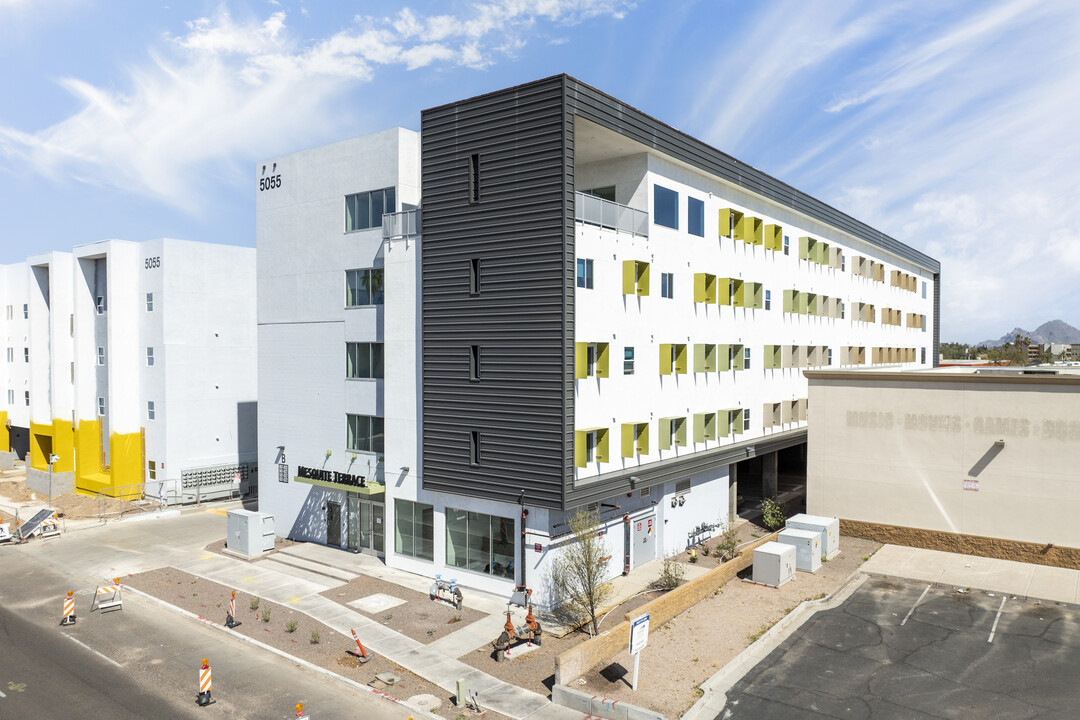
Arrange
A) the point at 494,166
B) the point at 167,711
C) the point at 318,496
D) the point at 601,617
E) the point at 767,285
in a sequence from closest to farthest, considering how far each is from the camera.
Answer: the point at 167,711 → the point at 601,617 → the point at 494,166 → the point at 318,496 → the point at 767,285

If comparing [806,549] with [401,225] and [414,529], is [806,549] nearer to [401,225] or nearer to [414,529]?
[414,529]

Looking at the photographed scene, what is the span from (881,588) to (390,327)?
21972 millimetres

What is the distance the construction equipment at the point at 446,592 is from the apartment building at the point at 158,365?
83.0 feet

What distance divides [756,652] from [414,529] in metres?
14.2

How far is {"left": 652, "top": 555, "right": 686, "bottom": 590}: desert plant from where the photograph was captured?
86.1ft

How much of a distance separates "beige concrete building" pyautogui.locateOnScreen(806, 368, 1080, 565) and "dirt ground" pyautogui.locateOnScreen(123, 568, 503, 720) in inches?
939

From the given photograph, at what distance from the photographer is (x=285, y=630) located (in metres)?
23.1

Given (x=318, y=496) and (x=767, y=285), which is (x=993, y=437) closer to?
(x=767, y=285)

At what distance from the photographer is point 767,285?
132 ft

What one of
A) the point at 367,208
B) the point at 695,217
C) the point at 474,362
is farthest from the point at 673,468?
the point at 367,208

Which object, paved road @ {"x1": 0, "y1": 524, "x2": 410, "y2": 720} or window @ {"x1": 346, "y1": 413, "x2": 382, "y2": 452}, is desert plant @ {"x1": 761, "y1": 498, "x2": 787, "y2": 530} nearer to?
window @ {"x1": 346, "y1": 413, "x2": 382, "y2": 452}

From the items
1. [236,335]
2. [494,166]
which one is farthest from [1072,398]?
[236,335]

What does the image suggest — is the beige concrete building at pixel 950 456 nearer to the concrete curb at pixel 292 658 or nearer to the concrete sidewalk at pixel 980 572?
the concrete sidewalk at pixel 980 572

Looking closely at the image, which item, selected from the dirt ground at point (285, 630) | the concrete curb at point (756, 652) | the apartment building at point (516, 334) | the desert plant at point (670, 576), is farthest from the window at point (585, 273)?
the dirt ground at point (285, 630)
